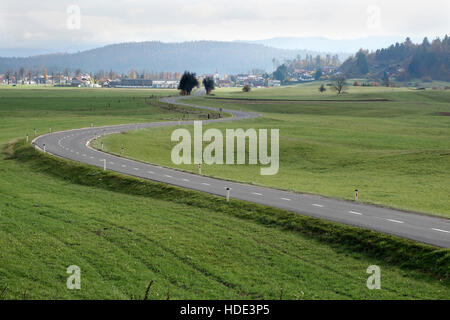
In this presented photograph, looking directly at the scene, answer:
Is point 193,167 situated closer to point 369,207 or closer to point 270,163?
point 270,163

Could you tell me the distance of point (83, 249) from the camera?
22281 millimetres

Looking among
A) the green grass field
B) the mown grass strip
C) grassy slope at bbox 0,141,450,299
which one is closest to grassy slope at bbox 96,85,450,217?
the mown grass strip

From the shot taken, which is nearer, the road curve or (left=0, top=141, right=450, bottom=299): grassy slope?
(left=0, top=141, right=450, bottom=299): grassy slope

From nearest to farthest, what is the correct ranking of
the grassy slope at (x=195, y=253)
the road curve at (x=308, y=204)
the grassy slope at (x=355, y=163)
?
the grassy slope at (x=195, y=253) → the road curve at (x=308, y=204) → the grassy slope at (x=355, y=163)

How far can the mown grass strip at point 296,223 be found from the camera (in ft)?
67.6

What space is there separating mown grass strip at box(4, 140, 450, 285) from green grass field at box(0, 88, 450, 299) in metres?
0.32

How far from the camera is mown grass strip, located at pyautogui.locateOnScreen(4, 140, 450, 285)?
67.6ft

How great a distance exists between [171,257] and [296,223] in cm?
770

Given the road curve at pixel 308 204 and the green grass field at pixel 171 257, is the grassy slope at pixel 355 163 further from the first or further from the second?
the green grass field at pixel 171 257

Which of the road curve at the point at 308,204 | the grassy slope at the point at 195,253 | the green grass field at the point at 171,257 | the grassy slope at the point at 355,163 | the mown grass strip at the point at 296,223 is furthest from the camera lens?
the grassy slope at the point at 355,163

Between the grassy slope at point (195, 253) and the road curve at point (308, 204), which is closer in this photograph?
the grassy slope at point (195, 253)

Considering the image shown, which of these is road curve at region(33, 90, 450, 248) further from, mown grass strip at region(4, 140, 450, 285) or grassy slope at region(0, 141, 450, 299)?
grassy slope at region(0, 141, 450, 299)

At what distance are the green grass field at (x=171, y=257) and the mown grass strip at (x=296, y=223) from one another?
1.06 feet

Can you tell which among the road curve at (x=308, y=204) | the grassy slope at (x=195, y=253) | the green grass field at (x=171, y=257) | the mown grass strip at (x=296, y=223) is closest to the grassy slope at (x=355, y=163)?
the road curve at (x=308, y=204)
